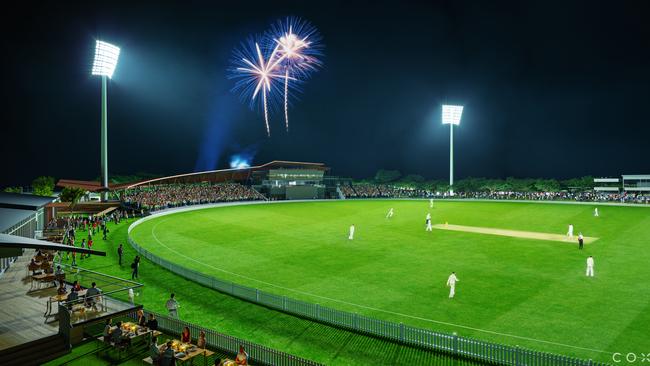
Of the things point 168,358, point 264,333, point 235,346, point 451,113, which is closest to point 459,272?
point 264,333

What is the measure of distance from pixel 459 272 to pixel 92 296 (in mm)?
19533

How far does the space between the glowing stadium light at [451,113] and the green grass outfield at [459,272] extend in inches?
2463

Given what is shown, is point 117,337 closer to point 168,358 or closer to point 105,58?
point 168,358

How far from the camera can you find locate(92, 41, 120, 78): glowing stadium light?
61.4 metres

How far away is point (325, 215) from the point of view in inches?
2261

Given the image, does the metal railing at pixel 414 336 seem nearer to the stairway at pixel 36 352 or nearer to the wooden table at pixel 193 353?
the wooden table at pixel 193 353

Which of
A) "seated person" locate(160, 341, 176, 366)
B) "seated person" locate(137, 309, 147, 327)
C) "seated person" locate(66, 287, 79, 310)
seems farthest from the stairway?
"seated person" locate(160, 341, 176, 366)

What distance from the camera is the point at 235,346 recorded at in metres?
13.7

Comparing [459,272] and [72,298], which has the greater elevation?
[72,298]

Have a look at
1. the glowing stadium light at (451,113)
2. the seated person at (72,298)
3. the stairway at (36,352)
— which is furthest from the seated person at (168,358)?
the glowing stadium light at (451,113)

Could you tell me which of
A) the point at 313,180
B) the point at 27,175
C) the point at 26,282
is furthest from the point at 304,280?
the point at 27,175

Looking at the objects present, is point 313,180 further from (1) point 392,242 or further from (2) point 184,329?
(2) point 184,329

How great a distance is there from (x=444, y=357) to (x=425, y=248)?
18.7m

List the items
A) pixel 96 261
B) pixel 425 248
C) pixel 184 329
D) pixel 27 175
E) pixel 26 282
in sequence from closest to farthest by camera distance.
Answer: pixel 184 329 → pixel 26 282 → pixel 96 261 → pixel 425 248 → pixel 27 175
